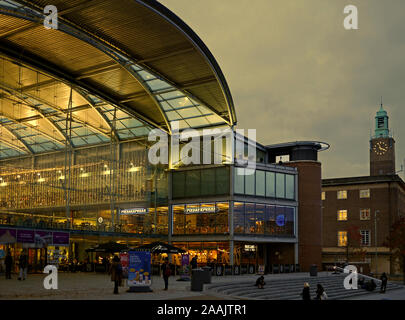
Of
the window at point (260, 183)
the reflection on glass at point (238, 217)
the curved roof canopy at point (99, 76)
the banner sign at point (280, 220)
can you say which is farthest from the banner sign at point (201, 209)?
the curved roof canopy at point (99, 76)

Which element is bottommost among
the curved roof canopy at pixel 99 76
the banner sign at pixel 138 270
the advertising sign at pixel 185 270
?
the advertising sign at pixel 185 270

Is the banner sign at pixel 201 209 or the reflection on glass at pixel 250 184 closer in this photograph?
the banner sign at pixel 201 209

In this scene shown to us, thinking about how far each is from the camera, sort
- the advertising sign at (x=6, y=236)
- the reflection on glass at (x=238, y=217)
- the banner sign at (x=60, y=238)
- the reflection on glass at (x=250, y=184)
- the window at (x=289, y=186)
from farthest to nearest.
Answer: the window at (x=289, y=186)
the reflection on glass at (x=250, y=184)
the reflection on glass at (x=238, y=217)
the banner sign at (x=60, y=238)
the advertising sign at (x=6, y=236)

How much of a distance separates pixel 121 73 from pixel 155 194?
1391 centimetres

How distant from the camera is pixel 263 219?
5312 centimetres

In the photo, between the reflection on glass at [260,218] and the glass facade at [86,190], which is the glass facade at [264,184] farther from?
the glass facade at [86,190]

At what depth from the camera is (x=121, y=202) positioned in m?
51.3

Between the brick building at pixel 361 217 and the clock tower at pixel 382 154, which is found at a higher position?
the clock tower at pixel 382 154

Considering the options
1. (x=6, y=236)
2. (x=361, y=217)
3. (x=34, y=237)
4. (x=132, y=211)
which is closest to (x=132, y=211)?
(x=132, y=211)

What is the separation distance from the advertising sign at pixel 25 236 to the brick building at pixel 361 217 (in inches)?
1958

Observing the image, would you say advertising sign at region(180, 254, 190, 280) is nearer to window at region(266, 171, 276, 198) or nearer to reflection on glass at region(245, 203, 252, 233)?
reflection on glass at region(245, 203, 252, 233)

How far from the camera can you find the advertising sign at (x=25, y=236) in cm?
3869

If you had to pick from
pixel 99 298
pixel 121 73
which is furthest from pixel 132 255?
pixel 121 73

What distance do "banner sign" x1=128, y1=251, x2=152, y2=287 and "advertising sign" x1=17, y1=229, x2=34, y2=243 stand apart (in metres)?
14.8
